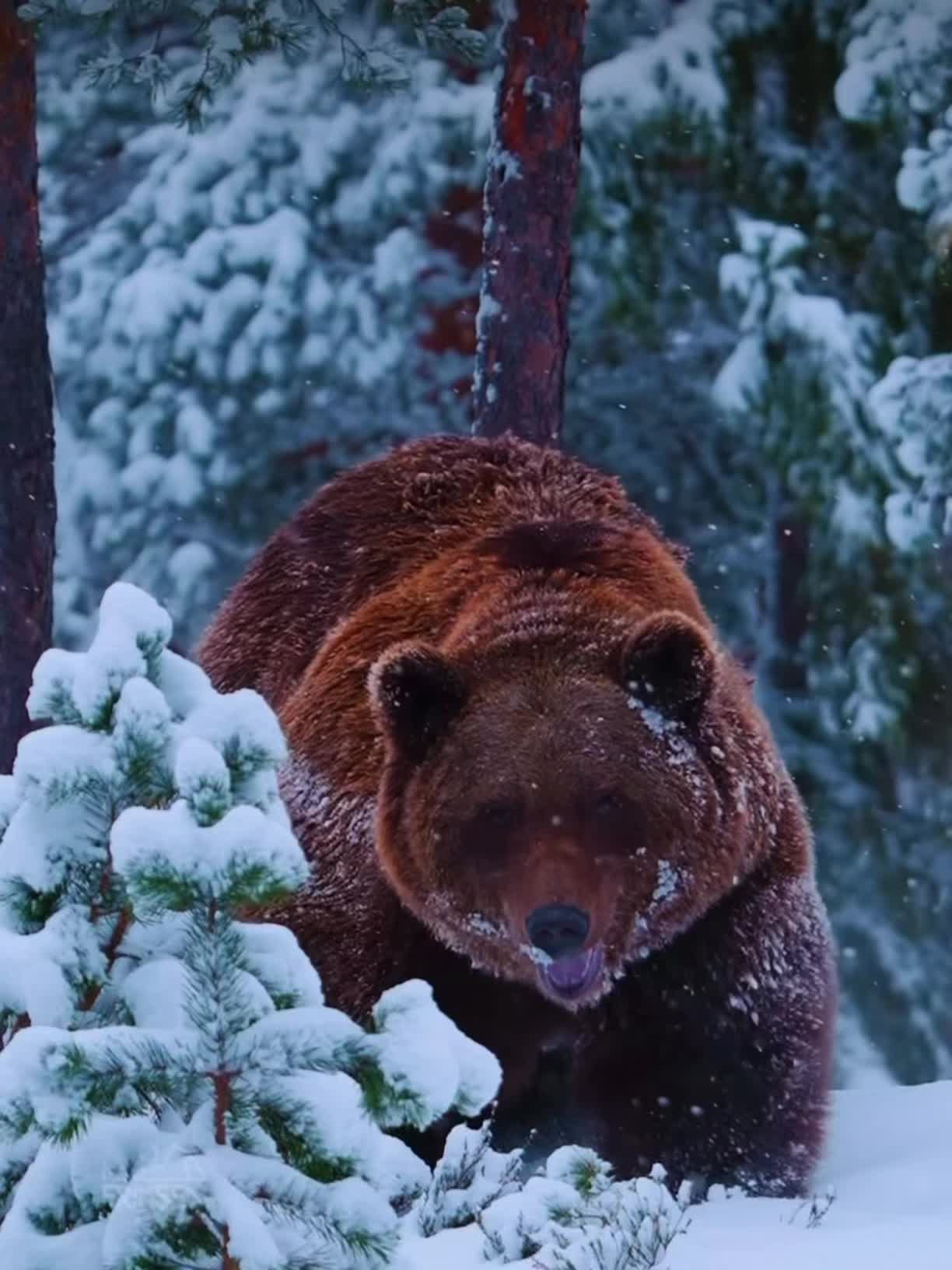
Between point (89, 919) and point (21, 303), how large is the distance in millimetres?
5312

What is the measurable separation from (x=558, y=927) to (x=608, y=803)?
36 centimetres

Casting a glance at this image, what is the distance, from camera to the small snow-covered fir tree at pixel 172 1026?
2479mm

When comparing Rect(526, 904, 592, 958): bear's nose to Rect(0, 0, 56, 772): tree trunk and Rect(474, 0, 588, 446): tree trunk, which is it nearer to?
Rect(0, 0, 56, 772): tree trunk

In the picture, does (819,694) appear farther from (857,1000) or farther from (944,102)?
(944,102)

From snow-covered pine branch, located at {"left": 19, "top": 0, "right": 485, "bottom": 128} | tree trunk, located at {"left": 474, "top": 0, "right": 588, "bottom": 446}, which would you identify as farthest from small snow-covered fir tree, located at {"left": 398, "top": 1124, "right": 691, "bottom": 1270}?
snow-covered pine branch, located at {"left": 19, "top": 0, "right": 485, "bottom": 128}

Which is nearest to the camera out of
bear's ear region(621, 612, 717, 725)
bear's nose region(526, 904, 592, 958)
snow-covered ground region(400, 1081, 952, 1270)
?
snow-covered ground region(400, 1081, 952, 1270)

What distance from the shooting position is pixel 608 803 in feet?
15.8

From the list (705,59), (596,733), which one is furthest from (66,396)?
(596,733)

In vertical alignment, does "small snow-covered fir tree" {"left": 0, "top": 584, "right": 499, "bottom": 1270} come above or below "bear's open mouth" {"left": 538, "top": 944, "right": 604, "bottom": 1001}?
above

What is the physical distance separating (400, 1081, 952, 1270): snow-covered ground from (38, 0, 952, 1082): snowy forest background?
3.16 m

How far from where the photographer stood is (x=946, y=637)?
948 cm

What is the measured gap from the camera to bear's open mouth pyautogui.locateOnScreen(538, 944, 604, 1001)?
477 cm

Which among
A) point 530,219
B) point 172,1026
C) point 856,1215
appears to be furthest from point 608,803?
point 530,219

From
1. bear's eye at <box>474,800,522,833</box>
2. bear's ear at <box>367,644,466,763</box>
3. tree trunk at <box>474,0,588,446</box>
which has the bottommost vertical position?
bear's eye at <box>474,800,522,833</box>
